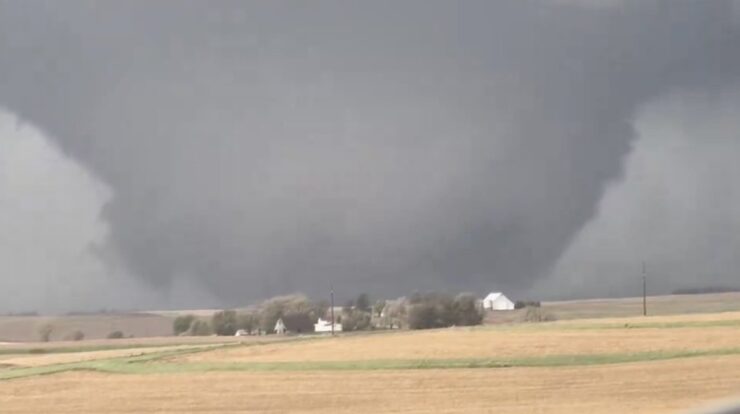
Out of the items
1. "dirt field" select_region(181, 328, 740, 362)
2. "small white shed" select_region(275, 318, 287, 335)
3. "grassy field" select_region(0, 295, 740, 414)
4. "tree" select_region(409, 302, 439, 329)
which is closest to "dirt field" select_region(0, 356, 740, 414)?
"grassy field" select_region(0, 295, 740, 414)

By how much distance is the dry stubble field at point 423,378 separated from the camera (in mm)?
37156

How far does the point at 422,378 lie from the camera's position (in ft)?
152

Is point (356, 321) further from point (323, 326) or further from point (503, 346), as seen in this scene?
point (503, 346)

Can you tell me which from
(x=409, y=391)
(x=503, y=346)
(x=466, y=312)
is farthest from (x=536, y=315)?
(x=409, y=391)

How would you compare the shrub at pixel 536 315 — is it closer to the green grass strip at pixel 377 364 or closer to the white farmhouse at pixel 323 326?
the white farmhouse at pixel 323 326

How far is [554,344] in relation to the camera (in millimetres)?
61906

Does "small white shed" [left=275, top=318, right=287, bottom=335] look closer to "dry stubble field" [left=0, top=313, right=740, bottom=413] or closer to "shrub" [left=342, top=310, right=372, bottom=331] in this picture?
"shrub" [left=342, top=310, right=372, bottom=331]

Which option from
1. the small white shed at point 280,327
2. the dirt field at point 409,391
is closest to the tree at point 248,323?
the small white shed at point 280,327

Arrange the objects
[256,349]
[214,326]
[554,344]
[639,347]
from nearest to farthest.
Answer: [639,347] → [554,344] → [256,349] → [214,326]

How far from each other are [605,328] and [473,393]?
4107cm

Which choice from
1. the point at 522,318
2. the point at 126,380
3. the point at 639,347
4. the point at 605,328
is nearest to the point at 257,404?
the point at 126,380

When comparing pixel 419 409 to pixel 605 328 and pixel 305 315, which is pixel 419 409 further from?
pixel 305 315

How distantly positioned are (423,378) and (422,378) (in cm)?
5

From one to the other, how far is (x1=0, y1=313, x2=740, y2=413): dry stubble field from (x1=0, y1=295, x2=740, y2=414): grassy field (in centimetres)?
7
